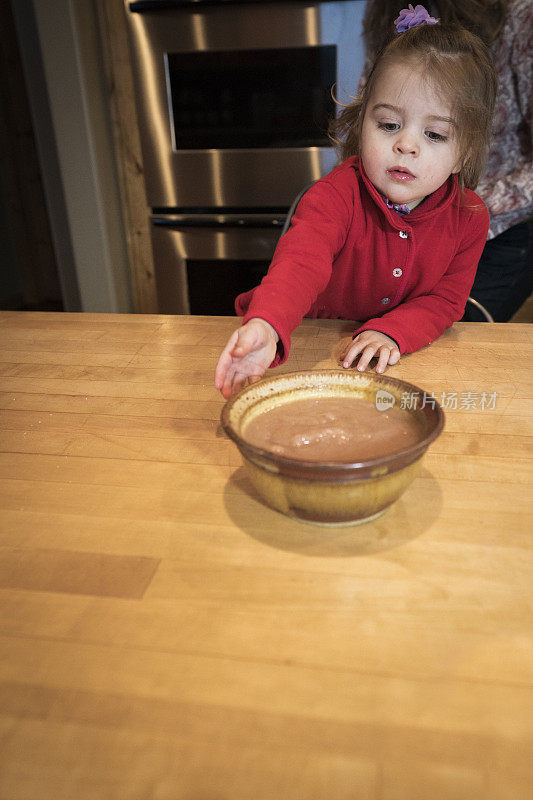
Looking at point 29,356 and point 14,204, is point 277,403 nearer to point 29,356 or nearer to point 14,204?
point 29,356

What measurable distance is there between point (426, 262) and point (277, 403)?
2.27 ft

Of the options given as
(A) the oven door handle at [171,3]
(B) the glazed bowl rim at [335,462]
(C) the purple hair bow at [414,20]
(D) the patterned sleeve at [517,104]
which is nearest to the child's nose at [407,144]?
(C) the purple hair bow at [414,20]

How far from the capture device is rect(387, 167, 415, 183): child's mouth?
3.44 feet

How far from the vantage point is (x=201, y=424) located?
31.4 inches

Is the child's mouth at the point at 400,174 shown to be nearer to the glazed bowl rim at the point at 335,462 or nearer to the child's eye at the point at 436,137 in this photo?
the child's eye at the point at 436,137

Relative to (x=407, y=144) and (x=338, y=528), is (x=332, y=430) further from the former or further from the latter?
(x=407, y=144)

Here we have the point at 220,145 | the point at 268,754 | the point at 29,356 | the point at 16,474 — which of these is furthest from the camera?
the point at 220,145

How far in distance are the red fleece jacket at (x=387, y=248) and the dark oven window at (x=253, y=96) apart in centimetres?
119

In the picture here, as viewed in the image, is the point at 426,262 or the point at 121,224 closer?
the point at 426,262

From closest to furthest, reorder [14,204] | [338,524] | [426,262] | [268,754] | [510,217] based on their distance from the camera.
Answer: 1. [268,754]
2. [338,524]
3. [426,262]
4. [510,217]
5. [14,204]

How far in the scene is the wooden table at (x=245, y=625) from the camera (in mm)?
384

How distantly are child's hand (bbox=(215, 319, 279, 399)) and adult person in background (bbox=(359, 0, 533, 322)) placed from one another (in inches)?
39.0

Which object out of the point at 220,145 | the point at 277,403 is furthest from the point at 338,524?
the point at 220,145

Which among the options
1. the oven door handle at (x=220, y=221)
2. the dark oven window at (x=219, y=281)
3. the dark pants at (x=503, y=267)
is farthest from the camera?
the dark oven window at (x=219, y=281)
